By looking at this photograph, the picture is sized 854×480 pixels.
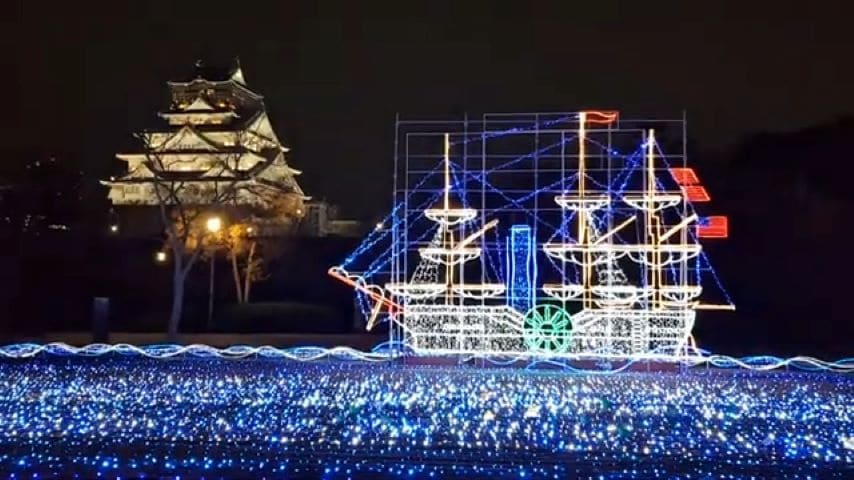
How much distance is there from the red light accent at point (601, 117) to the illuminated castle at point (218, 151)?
61.1ft

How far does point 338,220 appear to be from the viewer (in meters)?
35.1

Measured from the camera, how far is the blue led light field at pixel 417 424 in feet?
18.3

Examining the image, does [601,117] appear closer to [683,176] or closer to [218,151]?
[683,176]

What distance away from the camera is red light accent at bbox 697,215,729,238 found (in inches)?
466

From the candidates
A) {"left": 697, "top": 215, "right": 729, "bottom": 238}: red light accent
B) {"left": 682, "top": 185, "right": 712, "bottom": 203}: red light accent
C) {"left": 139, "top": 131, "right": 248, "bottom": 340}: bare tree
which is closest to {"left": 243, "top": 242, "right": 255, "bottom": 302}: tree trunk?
{"left": 139, "top": 131, "right": 248, "bottom": 340}: bare tree

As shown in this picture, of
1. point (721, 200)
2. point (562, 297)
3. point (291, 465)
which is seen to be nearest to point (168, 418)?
point (291, 465)

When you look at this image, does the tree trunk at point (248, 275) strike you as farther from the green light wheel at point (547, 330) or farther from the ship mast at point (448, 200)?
the green light wheel at point (547, 330)

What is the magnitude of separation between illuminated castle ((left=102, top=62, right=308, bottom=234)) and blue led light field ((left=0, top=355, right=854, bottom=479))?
1969 cm

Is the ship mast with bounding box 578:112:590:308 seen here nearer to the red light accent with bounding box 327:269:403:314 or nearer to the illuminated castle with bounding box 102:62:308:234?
the red light accent with bounding box 327:269:403:314

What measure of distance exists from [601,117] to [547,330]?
295cm

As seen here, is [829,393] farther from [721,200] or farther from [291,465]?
[721,200]

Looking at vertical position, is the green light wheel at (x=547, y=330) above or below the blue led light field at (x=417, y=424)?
above

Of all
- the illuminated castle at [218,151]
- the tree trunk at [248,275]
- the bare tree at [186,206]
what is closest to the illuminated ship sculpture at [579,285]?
the bare tree at [186,206]

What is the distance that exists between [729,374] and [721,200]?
7.27 m
